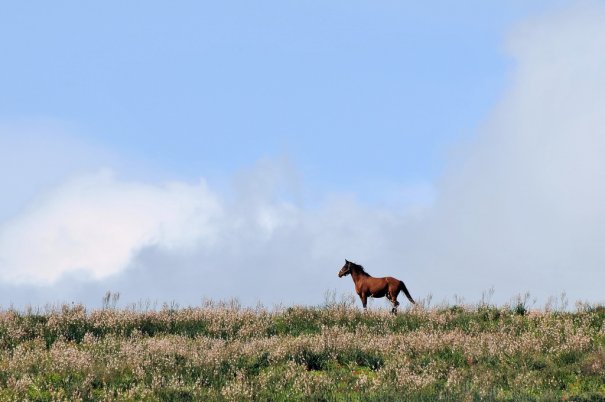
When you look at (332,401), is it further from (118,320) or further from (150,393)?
(118,320)

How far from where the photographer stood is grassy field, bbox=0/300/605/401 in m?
15.3

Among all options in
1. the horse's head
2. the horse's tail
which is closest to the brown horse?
the horse's tail

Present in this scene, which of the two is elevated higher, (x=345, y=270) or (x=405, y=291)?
(x=345, y=270)

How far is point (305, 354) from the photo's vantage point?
18.5m

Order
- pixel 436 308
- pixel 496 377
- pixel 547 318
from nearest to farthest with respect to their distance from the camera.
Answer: pixel 496 377 < pixel 547 318 < pixel 436 308

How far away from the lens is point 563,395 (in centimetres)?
1439

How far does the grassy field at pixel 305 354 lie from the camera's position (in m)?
15.3

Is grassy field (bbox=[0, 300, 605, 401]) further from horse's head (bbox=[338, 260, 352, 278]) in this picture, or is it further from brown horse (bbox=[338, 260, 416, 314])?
horse's head (bbox=[338, 260, 352, 278])

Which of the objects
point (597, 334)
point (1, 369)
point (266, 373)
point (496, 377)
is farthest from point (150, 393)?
point (597, 334)

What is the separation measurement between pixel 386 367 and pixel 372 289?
355 inches

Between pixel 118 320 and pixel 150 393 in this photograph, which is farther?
pixel 118 320

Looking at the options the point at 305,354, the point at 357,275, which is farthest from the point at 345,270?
the point at 305,354

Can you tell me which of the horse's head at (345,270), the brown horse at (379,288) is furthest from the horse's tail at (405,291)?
the horse's head at (345,270)

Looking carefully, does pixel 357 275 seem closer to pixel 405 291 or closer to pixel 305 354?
pixel 405 291
